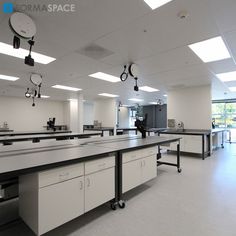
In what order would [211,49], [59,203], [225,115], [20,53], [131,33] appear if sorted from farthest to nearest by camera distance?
1. [225,115]
2. [20,53]
3. [211,49]
4. [131,33]
5. [59,203]

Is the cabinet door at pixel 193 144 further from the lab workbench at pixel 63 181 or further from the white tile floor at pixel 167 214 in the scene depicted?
the lab workbench at pixel 63 181

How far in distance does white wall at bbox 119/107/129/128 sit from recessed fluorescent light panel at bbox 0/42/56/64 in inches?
455

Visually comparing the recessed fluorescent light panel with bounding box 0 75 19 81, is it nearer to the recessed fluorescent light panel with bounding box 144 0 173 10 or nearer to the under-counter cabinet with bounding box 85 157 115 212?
the under-counter cabinet with bounding box 85 157 115 212

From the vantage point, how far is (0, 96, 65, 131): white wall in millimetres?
9352

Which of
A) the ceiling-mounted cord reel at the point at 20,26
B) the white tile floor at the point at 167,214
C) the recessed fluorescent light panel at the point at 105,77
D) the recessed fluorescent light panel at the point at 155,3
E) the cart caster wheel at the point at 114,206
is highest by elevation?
the recessed fluorescent light panel at the point at 105,77

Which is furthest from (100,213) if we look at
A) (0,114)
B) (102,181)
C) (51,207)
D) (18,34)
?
(0,114)

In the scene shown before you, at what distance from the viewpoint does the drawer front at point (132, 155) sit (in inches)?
97.2

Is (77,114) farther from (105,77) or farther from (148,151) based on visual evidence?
(148,151)

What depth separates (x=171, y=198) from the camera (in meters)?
2.66

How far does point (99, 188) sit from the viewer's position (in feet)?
6.81

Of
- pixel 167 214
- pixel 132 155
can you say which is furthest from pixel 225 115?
pixel 167 214

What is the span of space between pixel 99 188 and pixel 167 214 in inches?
40.4

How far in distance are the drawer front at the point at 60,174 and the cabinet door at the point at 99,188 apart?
0.16 metres

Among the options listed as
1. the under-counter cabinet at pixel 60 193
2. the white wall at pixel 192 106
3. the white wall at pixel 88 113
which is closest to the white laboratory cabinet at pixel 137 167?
the under-counter cabinet at pixel 60 193
